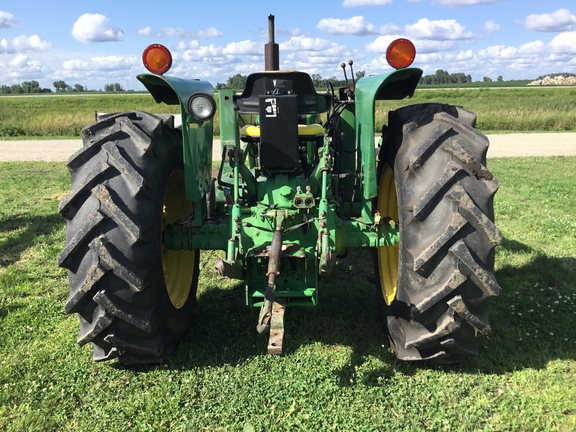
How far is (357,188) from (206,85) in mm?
1646

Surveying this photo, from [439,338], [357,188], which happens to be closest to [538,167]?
[357,188]

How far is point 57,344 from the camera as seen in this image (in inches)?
145

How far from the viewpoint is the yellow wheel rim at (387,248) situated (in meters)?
3.82

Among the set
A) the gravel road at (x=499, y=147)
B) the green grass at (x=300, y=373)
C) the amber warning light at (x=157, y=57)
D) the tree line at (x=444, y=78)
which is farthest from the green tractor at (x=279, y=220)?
the tree line at (x=444, y=78)

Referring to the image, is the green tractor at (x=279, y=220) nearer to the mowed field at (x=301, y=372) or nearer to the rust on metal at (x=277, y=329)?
the rust on metal at (x=277, y=329)

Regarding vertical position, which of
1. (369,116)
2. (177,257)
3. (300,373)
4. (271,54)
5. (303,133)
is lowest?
(300,373)

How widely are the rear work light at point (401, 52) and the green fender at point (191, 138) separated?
125 centimetres

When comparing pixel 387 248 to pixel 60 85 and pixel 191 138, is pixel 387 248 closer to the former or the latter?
pixel 191 138

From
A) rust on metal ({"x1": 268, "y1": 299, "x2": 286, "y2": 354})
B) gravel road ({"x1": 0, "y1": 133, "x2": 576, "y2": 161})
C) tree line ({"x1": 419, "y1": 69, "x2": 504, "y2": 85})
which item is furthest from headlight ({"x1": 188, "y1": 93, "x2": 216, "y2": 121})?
tree line ({"x1": 419, "y1": 69, "x2": 504, "y2": 85})

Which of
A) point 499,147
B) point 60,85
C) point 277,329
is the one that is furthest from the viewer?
point 60,85

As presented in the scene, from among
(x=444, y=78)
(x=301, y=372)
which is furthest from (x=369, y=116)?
(x=444, y=78)

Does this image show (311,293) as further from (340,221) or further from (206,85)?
(206,85)

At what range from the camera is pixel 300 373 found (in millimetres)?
3250

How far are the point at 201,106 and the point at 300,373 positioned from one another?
189 cm
